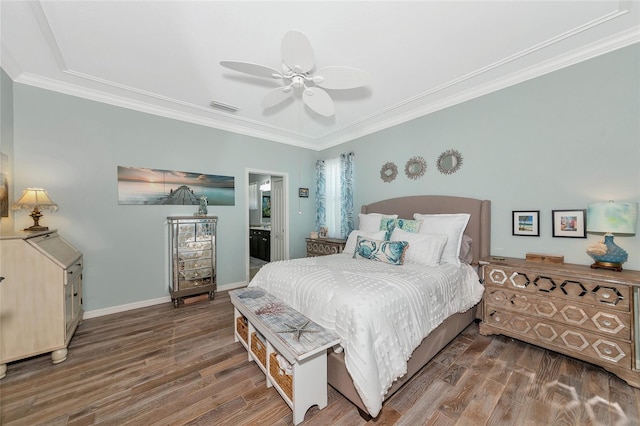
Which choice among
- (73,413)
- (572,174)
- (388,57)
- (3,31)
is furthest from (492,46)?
(73,413)

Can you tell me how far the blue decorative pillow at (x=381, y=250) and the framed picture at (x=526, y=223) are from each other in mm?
1266

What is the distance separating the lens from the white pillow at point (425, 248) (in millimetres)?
2561

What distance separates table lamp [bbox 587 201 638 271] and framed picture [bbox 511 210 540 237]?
47 centimetres

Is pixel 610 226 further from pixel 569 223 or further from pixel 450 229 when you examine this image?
pixel 450 229

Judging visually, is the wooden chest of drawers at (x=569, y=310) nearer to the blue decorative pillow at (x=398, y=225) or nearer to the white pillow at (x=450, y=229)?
the white pillow at (x=450, y=229)

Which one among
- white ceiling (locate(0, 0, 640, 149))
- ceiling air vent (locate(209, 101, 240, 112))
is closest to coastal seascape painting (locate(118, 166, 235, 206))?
white ceiling (locate(0, 0, 640, 149))

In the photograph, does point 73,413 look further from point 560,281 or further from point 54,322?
point 560,281

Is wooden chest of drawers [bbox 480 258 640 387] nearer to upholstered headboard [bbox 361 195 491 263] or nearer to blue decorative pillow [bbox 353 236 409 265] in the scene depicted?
upholstered headboard [bbox 361 195 491 263]

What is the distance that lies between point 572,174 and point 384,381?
2.68m

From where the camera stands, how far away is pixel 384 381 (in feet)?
5.08

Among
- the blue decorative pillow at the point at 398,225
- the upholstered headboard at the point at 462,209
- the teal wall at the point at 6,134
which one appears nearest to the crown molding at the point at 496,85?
the upholstered headboard at the point at 462,209

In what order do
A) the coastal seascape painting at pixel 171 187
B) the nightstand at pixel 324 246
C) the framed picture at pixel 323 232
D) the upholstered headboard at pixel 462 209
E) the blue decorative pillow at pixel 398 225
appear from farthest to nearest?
the framed picture at pixel 323 232 → the nightstand at pixel 324 246 → the coastal seascape painting at pixel 171 187 → the blue decorative pillow at pixel 398 225 → the upholstered headboard at pixel 462 209

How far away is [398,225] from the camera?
3115 millimetres

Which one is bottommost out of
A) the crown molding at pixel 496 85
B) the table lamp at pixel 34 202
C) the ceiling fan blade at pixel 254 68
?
the table lamp at pixel 34 202
